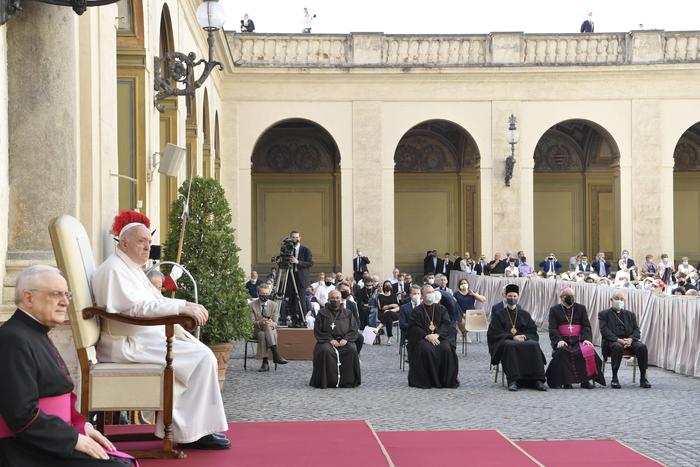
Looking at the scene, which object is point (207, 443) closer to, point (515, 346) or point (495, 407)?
point (495, 407)

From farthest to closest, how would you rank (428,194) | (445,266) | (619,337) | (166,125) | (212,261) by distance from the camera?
(428,194), (445,266), (166,125), (619,337), (212,261)

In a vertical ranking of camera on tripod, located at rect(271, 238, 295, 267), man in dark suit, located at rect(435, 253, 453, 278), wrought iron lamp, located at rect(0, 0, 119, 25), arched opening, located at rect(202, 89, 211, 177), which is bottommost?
man in dark suit, located at rect(435, 253, 453, 278)

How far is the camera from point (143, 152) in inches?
489

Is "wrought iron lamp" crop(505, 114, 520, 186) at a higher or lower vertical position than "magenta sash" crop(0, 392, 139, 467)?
higher

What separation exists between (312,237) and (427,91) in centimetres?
619

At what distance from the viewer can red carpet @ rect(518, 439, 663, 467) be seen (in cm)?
643

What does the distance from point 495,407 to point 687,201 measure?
76.2 feet

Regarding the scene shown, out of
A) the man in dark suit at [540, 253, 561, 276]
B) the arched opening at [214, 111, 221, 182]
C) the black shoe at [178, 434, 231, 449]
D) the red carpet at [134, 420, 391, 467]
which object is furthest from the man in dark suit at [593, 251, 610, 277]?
the black shoe at [178, 434, 231, 449]

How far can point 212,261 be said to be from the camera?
10.4 m

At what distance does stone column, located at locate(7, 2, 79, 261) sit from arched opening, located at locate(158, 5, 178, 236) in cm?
832

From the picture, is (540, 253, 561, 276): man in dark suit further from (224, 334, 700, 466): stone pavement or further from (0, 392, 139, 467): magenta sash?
(0, 392, 139, 467): magenta sash

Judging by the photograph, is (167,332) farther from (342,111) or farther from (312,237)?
(312,237)

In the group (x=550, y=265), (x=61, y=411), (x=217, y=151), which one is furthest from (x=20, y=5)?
(x=550, y=265)

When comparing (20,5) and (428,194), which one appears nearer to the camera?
(20,5)
